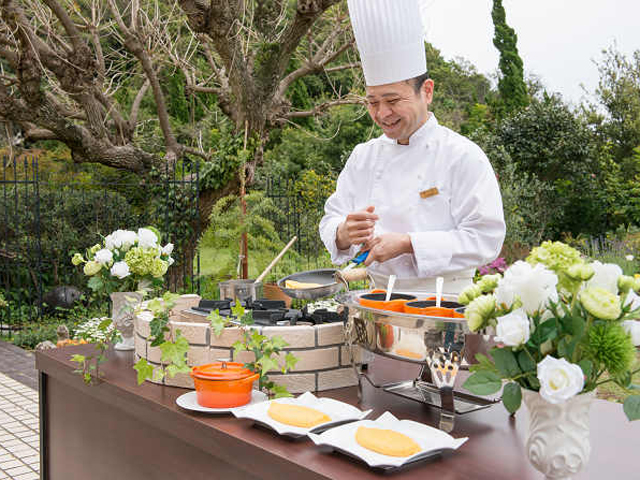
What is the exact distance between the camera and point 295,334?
4.97 feet

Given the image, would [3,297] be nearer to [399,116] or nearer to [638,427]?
[399,116]

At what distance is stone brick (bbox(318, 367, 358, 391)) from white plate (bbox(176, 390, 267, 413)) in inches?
6.2

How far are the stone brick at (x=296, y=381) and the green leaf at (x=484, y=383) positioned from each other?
669 mm

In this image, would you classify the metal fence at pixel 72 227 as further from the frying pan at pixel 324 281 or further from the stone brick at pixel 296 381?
the stone brick at pixel 296 381

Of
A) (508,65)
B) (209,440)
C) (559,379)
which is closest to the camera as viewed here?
(559,379)

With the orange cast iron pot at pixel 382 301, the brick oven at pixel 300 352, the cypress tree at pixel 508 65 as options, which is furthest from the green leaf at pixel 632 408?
the cypress tree at pixel 508 65

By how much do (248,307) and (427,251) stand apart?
593 mm

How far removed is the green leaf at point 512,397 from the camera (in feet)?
2.93

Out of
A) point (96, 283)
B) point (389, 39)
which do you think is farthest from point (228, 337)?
point (389, 39)

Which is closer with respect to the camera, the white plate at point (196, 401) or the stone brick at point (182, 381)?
the white plate at point (196, 401)

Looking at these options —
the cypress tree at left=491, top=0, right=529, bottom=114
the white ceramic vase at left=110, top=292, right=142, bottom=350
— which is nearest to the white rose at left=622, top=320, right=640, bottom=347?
the white ceramic vase at left=110, top=292, right=142, bottom=350

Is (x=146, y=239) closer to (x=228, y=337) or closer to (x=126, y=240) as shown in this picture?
(x=126, y=240)

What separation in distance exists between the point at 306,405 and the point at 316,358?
0.20 metres

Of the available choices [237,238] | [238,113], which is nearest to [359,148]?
[237,238]
